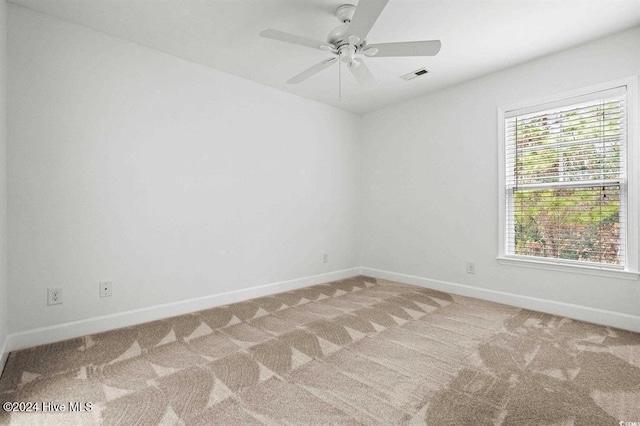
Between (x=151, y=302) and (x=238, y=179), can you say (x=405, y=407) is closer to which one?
(x=151, y=302)

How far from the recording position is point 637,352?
2.26 meters

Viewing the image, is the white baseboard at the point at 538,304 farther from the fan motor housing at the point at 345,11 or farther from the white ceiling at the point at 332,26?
the fan motor housing at the point at 345,11

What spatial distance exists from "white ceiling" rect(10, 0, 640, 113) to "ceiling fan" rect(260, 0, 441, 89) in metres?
0.13

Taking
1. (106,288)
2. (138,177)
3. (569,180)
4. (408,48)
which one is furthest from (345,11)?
(106,288)

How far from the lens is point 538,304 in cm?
318

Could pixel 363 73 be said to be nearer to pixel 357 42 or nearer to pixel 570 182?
pixel 357 42

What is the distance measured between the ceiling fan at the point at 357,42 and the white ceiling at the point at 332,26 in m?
0.13

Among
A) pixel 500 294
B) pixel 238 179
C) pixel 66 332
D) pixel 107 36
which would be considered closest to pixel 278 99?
pixel 238 179

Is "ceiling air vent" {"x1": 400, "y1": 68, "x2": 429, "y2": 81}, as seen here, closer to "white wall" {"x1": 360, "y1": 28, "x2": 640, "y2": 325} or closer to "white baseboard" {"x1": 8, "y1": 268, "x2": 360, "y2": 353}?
"white wall" {"x1": 360, "y1": 28, "x2": 640, "y2": 325}

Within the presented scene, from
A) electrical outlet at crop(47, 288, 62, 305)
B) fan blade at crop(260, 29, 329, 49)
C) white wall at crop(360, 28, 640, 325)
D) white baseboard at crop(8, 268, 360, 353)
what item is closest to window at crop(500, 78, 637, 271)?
white wall at crop(360, 28, 640, 325)

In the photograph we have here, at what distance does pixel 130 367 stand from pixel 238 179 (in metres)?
2.06

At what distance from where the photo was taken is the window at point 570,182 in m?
2.76

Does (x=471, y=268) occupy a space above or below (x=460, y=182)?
below

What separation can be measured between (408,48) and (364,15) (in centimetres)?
48
